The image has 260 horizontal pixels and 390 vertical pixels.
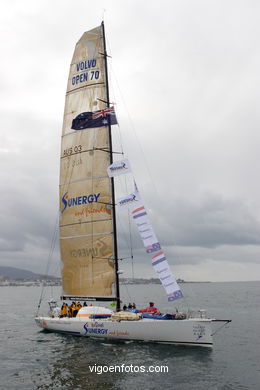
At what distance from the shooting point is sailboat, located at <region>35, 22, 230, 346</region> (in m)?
20.2

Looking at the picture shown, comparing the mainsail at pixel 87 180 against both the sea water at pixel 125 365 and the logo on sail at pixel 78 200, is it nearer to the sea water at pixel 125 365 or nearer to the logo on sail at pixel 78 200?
the logo on sail at pixel 78 200

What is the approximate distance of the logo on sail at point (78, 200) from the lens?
24062 mm

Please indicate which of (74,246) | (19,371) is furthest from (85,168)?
(19,371)

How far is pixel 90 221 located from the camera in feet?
78.7

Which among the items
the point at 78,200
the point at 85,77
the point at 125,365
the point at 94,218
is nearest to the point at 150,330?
the point at 125,365

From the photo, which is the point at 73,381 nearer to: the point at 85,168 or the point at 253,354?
the point at 253,354

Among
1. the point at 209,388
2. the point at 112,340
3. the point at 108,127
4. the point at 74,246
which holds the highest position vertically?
the point at 108,127

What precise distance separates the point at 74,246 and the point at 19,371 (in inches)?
364

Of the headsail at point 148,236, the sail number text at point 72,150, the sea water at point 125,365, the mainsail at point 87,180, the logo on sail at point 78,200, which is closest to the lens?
the sea water at point 125,365

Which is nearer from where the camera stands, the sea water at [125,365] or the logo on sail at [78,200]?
→ the sea water at [125,365]

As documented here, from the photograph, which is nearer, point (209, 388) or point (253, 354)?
point (209, 388)
